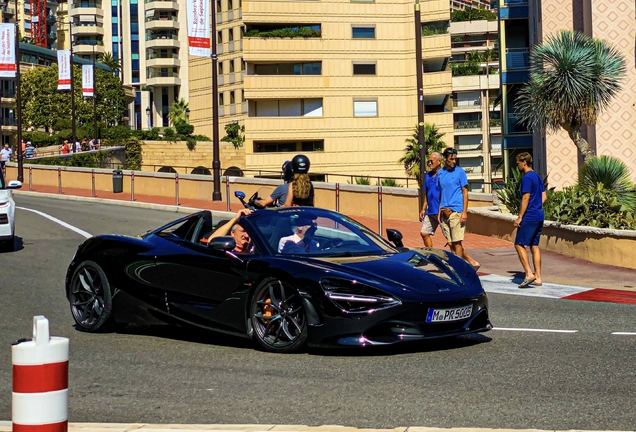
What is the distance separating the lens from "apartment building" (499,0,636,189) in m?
37.8

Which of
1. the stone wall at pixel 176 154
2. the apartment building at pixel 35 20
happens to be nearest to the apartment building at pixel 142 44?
the apartment building at pixel 35 20

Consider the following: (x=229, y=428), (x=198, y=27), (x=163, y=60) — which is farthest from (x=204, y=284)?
(x=163, y=60)

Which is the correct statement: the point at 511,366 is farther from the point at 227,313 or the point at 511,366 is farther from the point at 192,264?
the point at 192,264

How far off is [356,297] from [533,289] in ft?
20.8

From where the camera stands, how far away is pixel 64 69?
66.5 metres

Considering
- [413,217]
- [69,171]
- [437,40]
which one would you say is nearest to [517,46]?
[437,40]

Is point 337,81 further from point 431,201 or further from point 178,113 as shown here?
point 431,201

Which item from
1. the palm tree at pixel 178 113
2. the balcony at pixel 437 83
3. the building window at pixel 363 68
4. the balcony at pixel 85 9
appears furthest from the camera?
the balcony at pixel 85 9

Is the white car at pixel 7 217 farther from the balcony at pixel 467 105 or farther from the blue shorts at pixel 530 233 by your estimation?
the balcony at pixel 467 105

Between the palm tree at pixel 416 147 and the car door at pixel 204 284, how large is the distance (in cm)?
6469

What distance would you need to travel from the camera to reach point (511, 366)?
314 inches

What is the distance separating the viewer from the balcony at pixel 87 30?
150m

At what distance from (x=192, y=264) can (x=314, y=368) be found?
198 centimetres

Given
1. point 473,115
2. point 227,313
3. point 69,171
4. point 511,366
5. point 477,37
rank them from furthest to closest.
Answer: point 477,37
point 473,115
point 69,171
point 227,313
point 511,366
